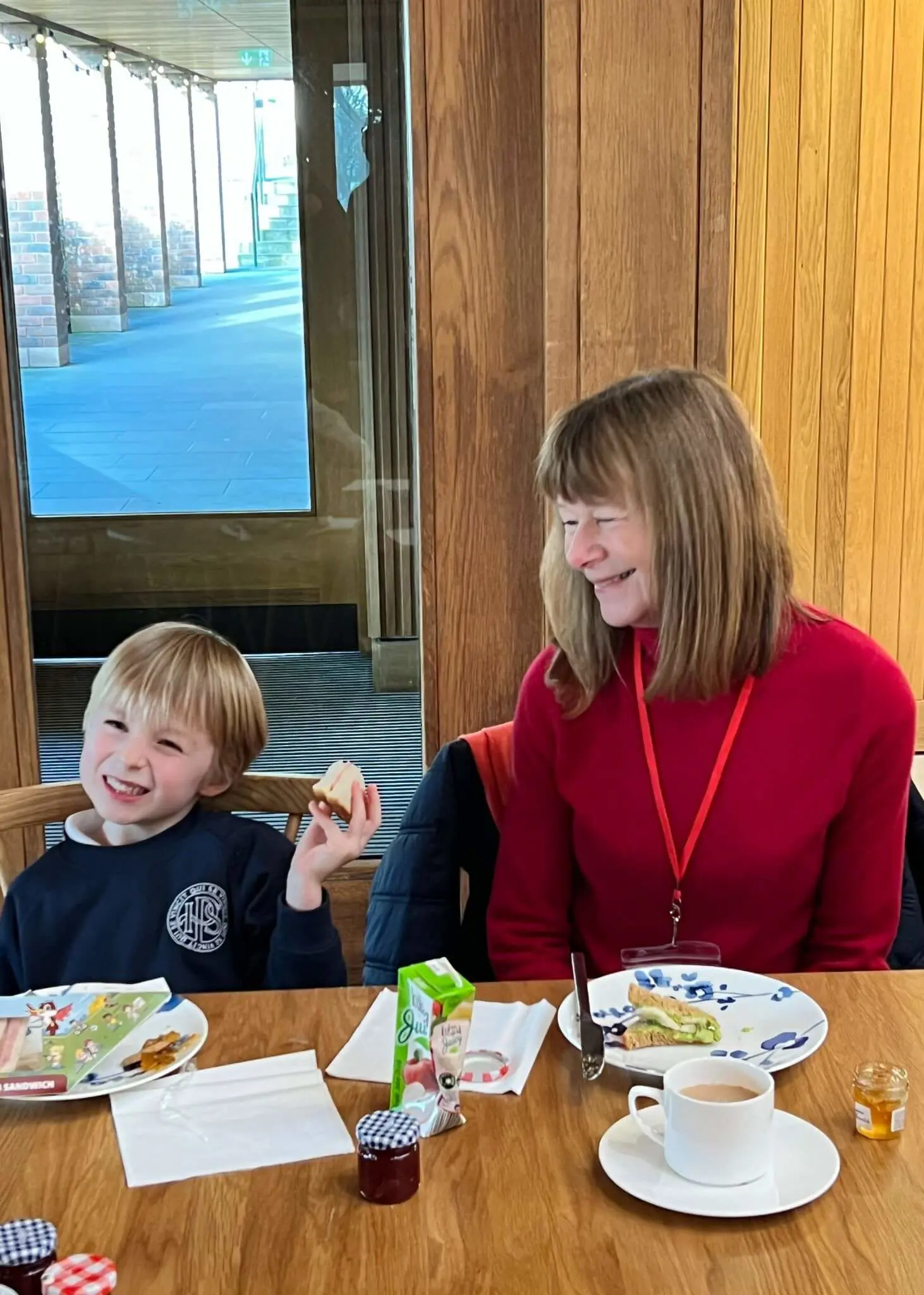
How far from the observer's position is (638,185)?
85.4 inches

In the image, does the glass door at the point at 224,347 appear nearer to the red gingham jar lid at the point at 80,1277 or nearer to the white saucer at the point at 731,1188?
the white saucer at the point at 731,1188

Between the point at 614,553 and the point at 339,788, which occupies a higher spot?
the point at 614,553

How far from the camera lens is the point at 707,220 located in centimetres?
218

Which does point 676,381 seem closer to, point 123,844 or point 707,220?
point 707,220

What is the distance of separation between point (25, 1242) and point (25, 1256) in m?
0.01

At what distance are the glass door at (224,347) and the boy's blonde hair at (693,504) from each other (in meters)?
0.80

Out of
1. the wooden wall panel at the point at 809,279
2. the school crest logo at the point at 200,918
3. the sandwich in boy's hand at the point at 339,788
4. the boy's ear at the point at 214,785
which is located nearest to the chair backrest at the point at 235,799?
the boy's ear at the point at 214,785

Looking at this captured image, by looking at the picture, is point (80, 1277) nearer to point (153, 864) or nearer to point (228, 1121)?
point (228, 1121)

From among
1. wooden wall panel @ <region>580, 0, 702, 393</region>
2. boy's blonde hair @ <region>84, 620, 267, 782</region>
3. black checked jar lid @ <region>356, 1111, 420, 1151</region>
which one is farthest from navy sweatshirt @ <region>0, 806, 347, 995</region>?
wooden wall panel @ <region>580, 0, 702, 393</region>

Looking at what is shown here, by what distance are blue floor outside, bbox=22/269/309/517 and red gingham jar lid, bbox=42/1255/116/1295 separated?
1.68 m

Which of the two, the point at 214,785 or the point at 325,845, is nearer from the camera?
the point at 325,845

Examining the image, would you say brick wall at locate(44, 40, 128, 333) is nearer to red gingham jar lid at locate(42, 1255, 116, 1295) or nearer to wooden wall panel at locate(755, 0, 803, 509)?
red gingham jar lid at locate(42, 1255, 116, 1295)

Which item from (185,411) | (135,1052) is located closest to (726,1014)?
(135,1052)

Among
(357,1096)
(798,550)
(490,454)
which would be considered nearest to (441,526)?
(490,454)
